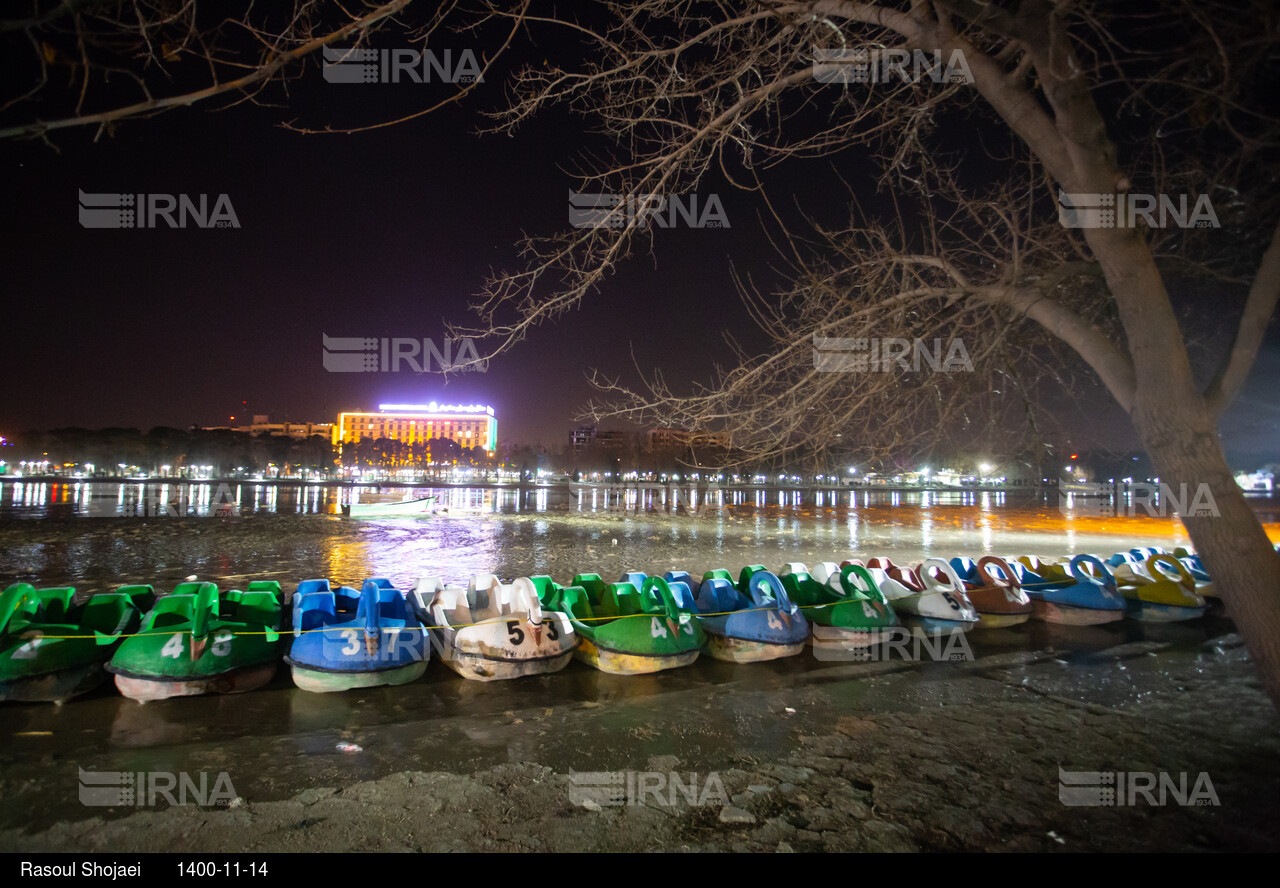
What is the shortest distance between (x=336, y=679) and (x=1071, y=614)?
1055cm

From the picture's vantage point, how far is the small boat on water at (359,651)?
671cm

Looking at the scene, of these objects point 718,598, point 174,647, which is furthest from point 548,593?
point 174,647

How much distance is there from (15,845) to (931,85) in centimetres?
772

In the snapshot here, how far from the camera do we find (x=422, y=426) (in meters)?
182

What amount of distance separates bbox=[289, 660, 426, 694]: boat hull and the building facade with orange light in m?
169

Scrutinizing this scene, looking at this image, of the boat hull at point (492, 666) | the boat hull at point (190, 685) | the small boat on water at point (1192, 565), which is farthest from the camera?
the small boat on water at point (1192, 565)

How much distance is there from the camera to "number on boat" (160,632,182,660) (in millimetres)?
6410

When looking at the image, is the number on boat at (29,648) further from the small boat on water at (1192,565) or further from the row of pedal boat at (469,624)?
the small boat on water at (1192,565)

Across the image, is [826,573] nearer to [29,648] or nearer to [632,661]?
[632,661]

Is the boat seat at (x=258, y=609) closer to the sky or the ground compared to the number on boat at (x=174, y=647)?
closer to the sky

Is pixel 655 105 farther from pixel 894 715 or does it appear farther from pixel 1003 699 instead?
pixel 1003 699

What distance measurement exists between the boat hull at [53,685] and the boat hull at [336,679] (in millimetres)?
1881

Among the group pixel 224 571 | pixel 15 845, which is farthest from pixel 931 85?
pixel 224 571

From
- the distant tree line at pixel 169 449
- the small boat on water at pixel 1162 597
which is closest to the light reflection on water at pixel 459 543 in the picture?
the small boat on water at pixel 1162 597
